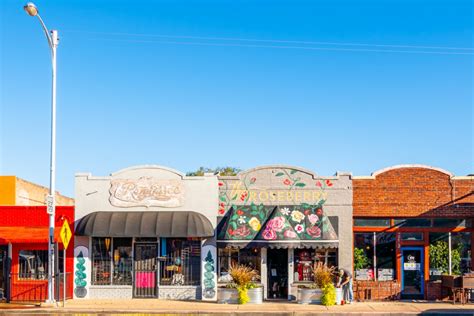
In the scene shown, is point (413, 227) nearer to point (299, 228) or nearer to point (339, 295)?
point (339, 295)

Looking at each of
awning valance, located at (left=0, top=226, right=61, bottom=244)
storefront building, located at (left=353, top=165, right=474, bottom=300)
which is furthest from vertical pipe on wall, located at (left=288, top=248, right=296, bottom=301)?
awning valance, located at (left=0, top=226, right=61, bottom=244)

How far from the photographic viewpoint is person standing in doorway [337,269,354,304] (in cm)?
2595

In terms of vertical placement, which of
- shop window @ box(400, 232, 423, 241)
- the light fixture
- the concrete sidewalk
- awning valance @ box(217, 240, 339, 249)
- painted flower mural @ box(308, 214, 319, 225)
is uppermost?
the light fixture

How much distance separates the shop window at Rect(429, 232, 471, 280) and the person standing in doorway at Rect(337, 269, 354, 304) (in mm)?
3585

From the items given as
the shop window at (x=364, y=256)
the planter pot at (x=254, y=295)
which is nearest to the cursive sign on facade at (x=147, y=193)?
the planter pot at (x=254, y=295)

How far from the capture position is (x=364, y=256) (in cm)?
2766

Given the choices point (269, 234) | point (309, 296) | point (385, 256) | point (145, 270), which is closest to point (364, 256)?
point (385, 256)

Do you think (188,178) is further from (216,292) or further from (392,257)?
(392,257)

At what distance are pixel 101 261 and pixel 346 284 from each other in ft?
31.8

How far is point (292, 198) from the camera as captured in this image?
27.5m

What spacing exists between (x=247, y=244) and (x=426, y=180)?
25.0 ft

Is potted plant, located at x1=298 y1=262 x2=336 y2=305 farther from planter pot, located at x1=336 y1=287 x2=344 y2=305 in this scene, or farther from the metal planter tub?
the metal planter tub

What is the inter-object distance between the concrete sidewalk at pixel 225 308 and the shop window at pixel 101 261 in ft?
4.34

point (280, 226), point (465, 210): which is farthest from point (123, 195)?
point (465, 210)
